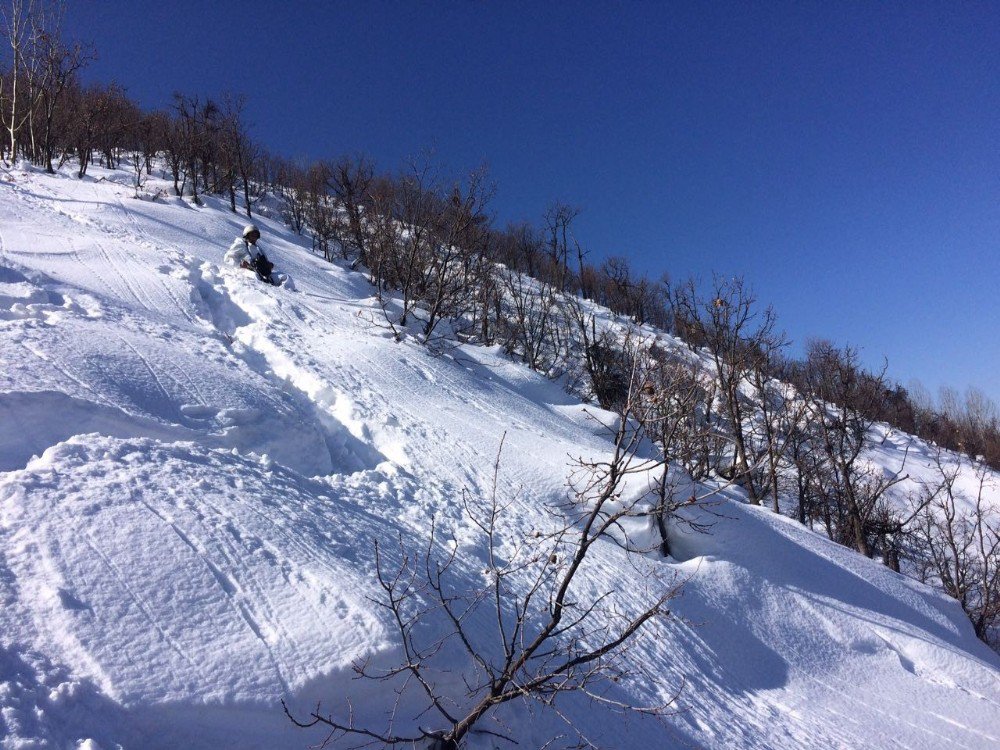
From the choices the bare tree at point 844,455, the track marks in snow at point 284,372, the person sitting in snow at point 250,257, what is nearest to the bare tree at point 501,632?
the track marks in snow at point 284,372

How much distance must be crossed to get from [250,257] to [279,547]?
29.7 feet

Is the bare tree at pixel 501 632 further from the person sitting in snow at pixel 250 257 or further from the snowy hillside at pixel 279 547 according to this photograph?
the person sitting in snow at pixel 250 257

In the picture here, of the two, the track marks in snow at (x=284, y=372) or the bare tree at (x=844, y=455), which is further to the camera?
the bare tree at (x=844, y=455)

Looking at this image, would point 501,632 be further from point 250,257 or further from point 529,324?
point 529,324

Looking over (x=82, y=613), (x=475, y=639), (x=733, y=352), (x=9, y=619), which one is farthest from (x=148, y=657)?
(x=733, y=352)

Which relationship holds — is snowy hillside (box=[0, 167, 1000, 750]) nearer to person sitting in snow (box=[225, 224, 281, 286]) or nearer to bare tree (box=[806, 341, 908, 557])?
person sitting in snow (box=[225, 224, 281, 286])

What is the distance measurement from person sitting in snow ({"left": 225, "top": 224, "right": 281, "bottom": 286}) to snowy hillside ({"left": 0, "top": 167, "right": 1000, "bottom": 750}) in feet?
2.34

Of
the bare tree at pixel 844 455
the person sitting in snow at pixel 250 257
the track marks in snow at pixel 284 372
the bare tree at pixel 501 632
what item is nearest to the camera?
the bare tree at pixel 501 632

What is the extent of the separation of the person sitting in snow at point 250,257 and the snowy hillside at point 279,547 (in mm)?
712

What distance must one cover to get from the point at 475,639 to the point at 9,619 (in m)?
2.45

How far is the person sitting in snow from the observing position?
34.2 ft

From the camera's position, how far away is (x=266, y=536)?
3322mm

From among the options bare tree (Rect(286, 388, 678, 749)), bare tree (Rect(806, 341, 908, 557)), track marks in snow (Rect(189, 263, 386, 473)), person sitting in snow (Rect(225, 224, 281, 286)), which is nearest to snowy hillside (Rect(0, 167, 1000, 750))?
track marks in snow (Rect(189, 263, 386, 473))

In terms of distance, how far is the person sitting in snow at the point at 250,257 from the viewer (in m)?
10.4
